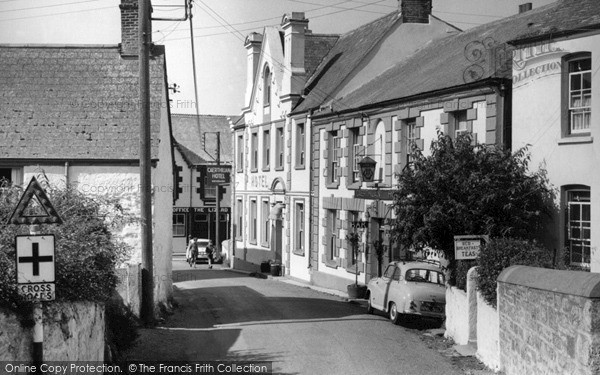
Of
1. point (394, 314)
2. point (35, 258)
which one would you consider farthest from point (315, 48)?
point (35, 258)

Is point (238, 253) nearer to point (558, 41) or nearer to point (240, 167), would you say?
point (240, 167)

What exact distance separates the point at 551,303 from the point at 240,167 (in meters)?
37.4

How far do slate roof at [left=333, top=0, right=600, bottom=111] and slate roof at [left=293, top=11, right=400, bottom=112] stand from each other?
1639 mm

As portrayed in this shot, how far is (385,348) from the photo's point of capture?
1683 centimetres

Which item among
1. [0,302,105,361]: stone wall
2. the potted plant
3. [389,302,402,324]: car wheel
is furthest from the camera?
the potted plant

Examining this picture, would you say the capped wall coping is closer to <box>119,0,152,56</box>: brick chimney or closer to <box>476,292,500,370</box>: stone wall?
<box>476,292,500,370</box>: stone wall

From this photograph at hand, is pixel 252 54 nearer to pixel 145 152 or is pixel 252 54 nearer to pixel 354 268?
pixel 354 268

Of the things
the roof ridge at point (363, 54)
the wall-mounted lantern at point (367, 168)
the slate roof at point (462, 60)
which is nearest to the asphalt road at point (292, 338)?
the wall-mounted lantern at point (367, 168)

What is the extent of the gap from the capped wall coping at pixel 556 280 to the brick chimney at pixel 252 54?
32514 millimetres

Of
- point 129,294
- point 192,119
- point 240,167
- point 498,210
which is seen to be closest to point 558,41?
point 498,210

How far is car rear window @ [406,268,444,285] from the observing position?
69.8 ft

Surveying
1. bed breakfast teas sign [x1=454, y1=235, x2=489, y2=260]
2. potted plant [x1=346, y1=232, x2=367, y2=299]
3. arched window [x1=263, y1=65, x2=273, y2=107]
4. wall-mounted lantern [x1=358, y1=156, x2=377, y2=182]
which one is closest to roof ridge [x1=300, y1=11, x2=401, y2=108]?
arched window [x1=263, y1=65, x2=273, y2=107]

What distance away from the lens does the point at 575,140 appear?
18.5m

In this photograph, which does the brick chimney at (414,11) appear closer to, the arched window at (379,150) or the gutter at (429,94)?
the gutter at (429,94)
